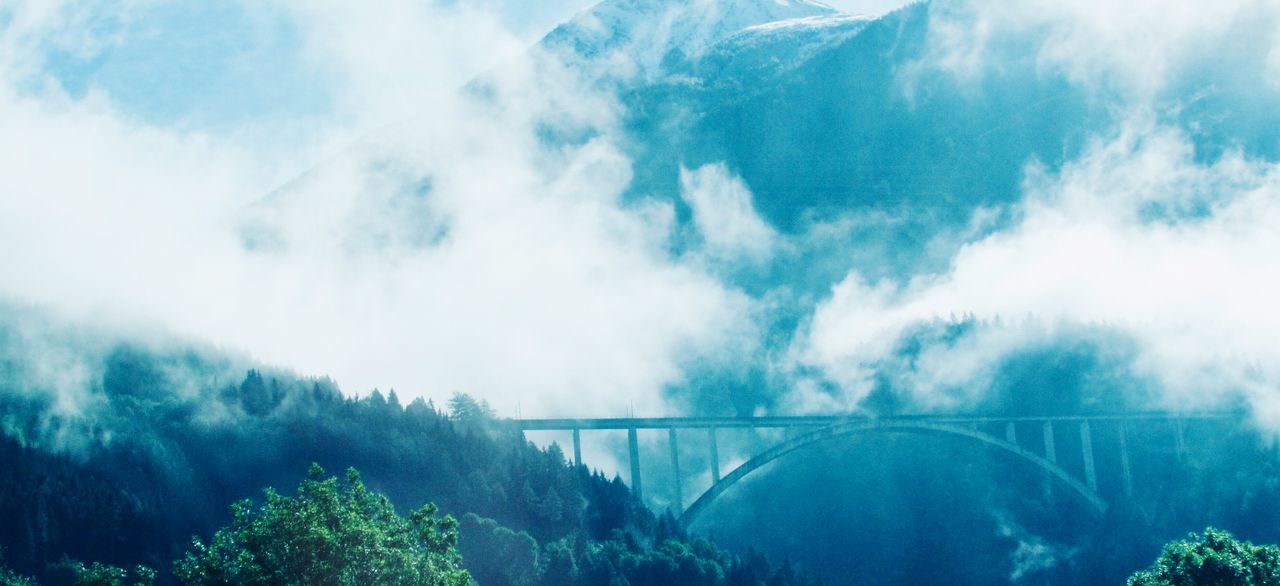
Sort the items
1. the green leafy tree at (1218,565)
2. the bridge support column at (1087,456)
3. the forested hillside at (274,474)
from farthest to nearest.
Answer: the bridge support column at (1087,456) → the forested hillside at (274,474) → the green leafy tree at (1218,565)

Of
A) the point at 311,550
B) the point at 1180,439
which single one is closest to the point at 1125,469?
the point at 1180,439

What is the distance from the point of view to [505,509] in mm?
88688

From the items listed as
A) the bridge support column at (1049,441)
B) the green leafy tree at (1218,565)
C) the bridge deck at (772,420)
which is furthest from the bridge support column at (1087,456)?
the green leafy tree at (1218,565)

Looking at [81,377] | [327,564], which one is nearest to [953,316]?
[81,377]

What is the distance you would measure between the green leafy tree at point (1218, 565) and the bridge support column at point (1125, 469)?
84237 millimetres

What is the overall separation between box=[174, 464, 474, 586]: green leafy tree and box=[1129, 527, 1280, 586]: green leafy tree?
32.6m

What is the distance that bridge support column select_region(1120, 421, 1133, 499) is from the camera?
131 m

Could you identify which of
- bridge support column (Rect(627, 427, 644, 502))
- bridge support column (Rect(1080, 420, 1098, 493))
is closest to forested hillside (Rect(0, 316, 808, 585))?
bridge support column (Rect(627, 427, 644, 502))

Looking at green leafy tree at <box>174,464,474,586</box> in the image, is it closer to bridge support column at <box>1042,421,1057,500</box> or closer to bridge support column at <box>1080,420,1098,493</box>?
bridge support column at <box>1042,421,1057,500</box>

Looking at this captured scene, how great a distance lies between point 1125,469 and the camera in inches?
5167

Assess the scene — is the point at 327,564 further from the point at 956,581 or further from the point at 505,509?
the point at 956,581

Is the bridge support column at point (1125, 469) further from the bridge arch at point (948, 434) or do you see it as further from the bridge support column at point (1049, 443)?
the bridge support column at point (1049, 443)

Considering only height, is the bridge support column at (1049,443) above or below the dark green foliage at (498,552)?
above

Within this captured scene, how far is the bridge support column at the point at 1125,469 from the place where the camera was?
130875 mm
